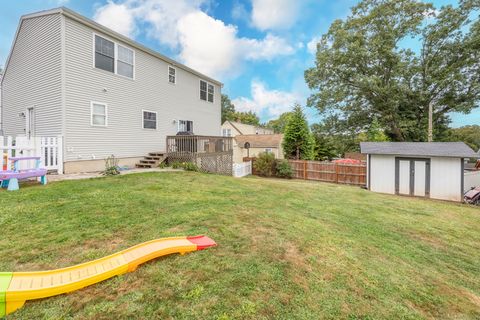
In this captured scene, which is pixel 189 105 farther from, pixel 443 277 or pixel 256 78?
pixel 256 78

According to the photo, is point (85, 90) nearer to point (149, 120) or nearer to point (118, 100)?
point (118, 100)

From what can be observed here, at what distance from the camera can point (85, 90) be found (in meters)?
9.11

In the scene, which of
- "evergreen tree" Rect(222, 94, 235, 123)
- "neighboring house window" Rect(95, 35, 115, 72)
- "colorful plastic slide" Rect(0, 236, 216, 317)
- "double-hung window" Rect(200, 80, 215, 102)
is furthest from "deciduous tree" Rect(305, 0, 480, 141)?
"evergreen tree" Rect(222, 94, 235, 123)

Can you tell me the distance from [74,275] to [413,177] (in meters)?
14.9

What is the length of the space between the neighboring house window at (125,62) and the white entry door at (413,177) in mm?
14942

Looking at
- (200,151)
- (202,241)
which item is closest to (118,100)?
(200,151)

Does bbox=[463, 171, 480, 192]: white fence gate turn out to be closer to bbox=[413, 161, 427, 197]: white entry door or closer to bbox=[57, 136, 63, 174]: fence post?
bbox=[413, 161, 427, 197]: white entry door

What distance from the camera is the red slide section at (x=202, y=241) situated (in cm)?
296

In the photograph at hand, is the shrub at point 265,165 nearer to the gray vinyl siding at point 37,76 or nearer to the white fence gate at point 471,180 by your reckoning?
the white fence gate at point 471,180

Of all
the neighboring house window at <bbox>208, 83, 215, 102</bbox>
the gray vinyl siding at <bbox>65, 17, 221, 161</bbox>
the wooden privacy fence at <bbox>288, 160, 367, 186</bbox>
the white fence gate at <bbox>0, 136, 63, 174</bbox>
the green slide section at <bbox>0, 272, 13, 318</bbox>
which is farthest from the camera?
the neighboring house window at <bbox>208, 83, 215, 102</bbox>

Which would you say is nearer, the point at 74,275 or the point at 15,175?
the point at 74,275

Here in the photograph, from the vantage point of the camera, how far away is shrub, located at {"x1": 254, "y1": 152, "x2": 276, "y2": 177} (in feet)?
61.0

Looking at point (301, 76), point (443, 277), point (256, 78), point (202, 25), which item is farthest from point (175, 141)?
point (256, 78)

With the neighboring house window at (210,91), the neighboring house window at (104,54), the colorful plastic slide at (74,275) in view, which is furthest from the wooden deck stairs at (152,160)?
the colorful plastic slide at (74,275)
